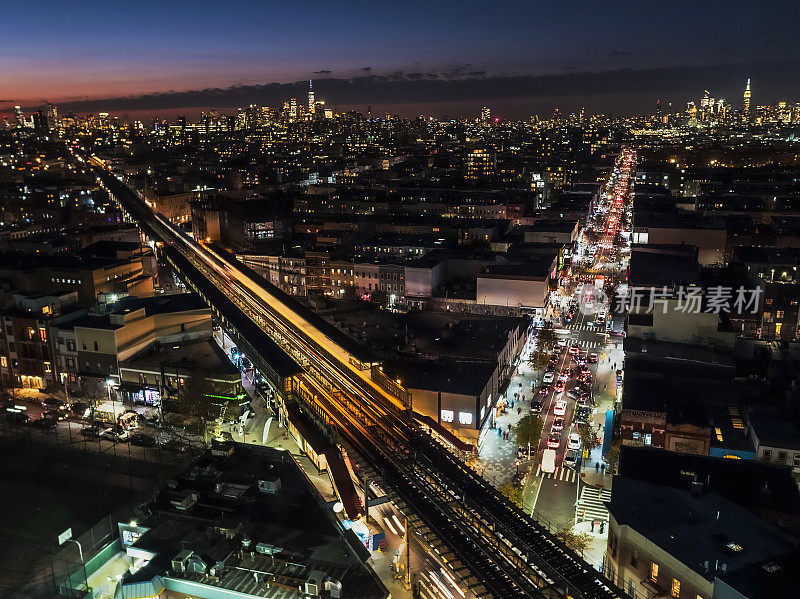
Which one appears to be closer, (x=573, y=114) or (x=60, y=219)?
(x=60, y=219)

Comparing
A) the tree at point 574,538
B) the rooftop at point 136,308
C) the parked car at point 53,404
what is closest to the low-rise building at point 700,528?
the tree at point 574,538

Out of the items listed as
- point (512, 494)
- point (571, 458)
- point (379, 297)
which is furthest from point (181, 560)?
point (379, 297)

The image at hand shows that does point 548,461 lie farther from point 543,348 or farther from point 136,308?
point 136,308

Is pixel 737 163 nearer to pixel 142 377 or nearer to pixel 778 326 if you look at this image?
pixel 778 326

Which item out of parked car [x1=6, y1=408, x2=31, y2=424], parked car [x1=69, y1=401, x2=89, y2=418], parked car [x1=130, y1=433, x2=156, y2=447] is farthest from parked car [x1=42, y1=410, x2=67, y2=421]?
parked car [x1=130, y1=433, x2=156, y2=447]

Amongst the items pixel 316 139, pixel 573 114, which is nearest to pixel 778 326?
pixel 316 139

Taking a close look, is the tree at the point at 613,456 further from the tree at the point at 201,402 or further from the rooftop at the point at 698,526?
the tree at the point at 201,402
